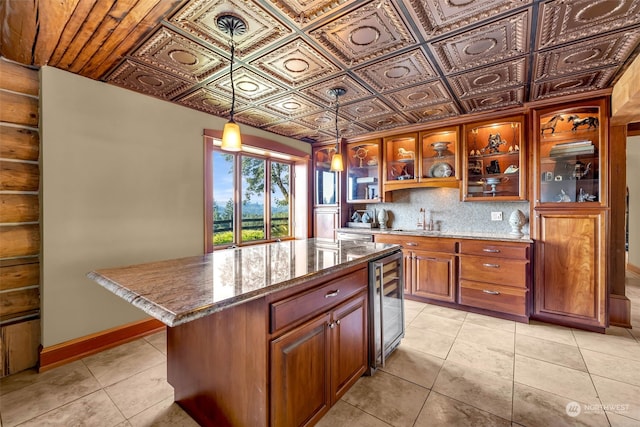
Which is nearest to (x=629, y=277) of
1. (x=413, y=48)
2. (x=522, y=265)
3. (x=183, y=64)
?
(x=522, y=265)

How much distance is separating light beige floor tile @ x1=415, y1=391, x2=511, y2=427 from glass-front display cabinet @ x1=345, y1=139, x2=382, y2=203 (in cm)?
294

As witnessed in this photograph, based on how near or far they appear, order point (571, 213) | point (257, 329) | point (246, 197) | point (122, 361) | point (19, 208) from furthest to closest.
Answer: point (246, 197)
point (571, 213)
point (122, 361)
point (19, 208)
point (257, 329)

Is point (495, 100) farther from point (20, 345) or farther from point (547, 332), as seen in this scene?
point (20, 345)

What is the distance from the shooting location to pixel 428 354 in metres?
2.42

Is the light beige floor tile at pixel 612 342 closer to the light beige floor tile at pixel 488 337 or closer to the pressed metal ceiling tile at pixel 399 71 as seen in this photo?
the light beige floor tile at pixel 488 337

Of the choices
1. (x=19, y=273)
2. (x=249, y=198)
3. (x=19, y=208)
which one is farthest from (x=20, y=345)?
(x=249, y=198)

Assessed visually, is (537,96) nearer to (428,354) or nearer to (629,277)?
(428,354)

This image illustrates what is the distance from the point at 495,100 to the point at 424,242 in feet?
5.94

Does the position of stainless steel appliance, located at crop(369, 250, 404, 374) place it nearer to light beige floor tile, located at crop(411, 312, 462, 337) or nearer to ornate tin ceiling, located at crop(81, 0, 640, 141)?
light beige floor tile, located at crop(411, 312, 462, 337)

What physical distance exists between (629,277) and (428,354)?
5.14 meters

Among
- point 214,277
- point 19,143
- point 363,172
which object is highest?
point 363,172

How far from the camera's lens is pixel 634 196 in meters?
5.33

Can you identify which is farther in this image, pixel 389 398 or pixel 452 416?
pixel 389 398

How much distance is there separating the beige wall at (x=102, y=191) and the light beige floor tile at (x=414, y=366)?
2436mm
